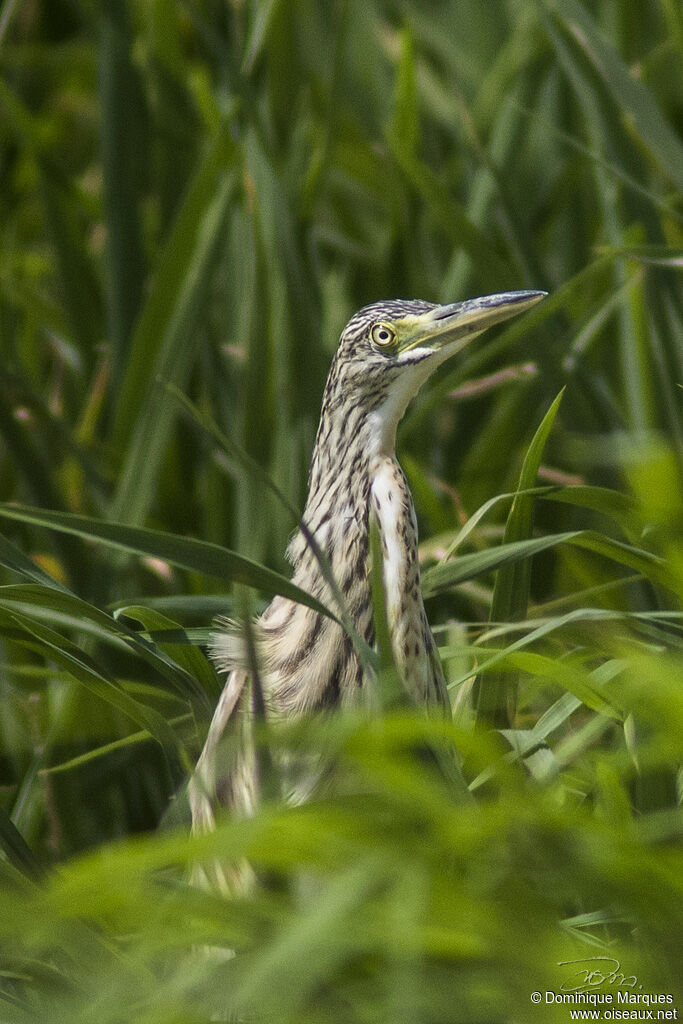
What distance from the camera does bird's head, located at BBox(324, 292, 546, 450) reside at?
4.92 feet

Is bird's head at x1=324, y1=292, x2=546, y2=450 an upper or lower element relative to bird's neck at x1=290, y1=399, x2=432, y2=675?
upper

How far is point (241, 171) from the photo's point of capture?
2125mm

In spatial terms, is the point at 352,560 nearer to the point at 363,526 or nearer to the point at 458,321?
the point at 363,526

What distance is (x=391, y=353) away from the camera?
1522 mm

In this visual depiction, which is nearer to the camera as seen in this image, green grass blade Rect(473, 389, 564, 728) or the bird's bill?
green grass blade Rect(473, 389, 564, 728)

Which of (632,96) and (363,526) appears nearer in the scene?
(363,526)

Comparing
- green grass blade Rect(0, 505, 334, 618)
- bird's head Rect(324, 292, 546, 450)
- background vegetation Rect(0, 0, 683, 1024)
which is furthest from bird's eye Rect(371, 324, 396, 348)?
green grass blade Rect(0, 505, 334, 618)

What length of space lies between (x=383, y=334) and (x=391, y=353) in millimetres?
27

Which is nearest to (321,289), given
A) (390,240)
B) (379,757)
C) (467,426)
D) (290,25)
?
(390,240)

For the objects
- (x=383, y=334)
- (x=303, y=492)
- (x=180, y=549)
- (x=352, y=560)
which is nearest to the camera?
(x=180, y=549)
